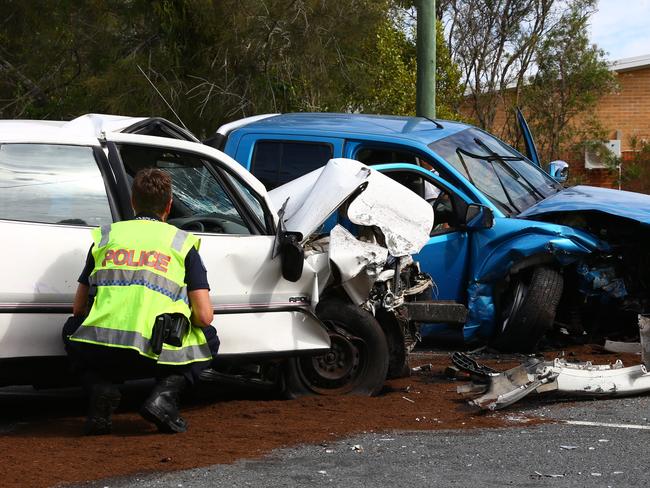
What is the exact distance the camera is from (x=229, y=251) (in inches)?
277

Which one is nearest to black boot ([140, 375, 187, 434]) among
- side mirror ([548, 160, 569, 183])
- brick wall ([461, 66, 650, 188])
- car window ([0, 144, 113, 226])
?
car window ([0, 144, 113, 226])

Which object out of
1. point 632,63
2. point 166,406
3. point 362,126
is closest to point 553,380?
point 166,406

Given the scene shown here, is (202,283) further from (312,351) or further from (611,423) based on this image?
(611,423)

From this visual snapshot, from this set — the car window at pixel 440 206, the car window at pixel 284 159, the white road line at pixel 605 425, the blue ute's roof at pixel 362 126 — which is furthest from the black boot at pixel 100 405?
the blue ute's roof at pixel 362 126

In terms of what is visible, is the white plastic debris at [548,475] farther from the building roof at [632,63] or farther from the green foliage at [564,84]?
the building roof at [632,63]

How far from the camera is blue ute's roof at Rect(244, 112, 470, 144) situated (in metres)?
9.97

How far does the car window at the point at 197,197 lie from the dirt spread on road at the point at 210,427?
3.58ft

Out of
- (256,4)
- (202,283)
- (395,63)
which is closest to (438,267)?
(202,283)

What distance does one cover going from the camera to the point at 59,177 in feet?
22.0

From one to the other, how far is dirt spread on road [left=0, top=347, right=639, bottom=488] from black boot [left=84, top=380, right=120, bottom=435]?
0.07 metres

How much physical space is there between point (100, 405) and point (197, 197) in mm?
1665

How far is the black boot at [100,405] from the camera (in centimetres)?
632

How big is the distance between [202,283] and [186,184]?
1190mm

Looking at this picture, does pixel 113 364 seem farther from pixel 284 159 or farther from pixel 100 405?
pixel 284 159
